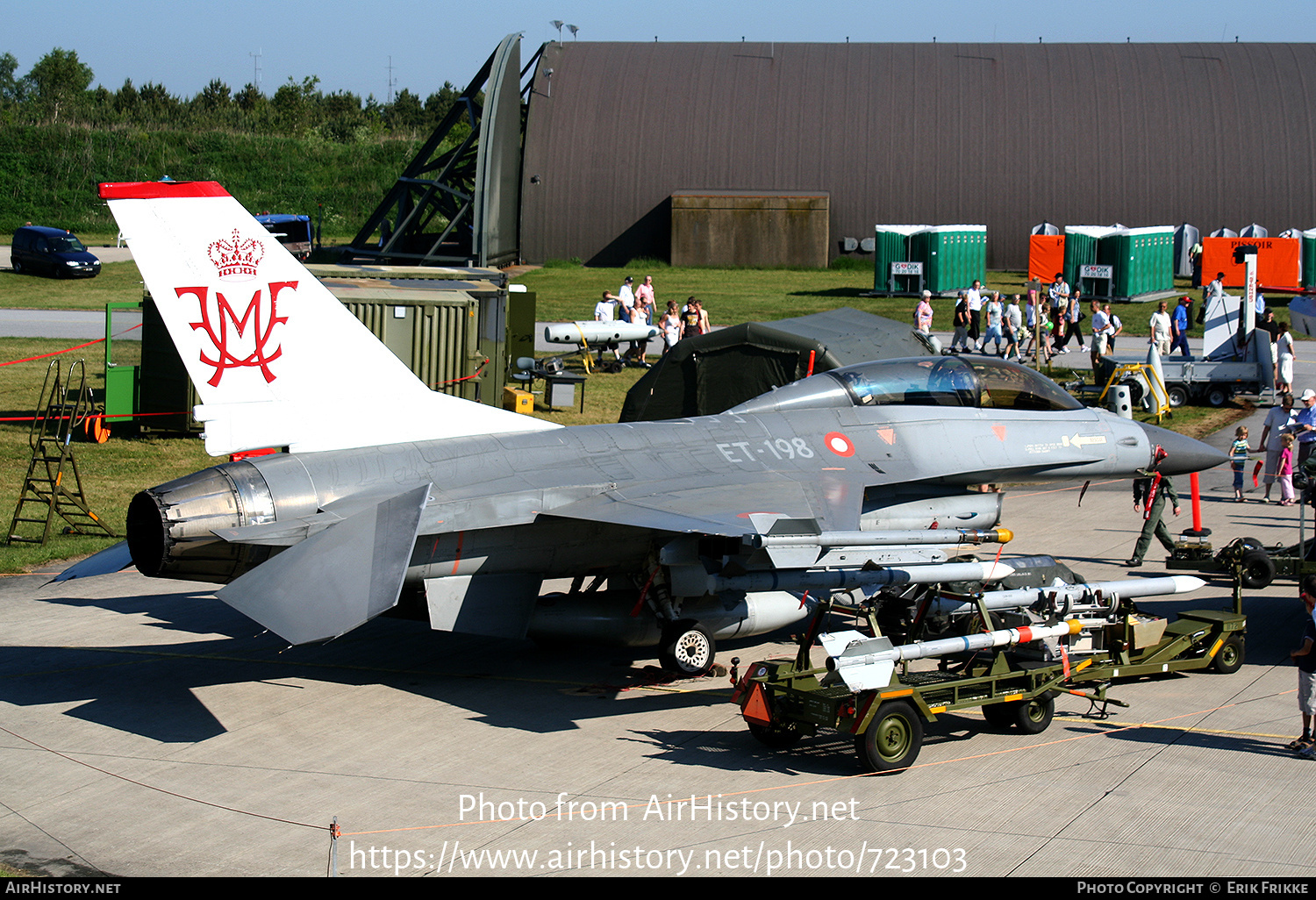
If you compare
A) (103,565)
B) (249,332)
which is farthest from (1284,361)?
(103,565)

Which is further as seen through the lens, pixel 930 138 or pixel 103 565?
pixel 930 138

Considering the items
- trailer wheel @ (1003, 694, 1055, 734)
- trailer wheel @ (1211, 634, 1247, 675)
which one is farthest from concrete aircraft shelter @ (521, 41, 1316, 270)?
trailer wheel @ (1003, 694, 1055, 734)

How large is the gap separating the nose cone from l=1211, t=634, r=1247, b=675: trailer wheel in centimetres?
290

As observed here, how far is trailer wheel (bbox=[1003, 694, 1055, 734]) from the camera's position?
9752mm

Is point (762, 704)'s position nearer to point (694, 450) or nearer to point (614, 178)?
point (694, 450)

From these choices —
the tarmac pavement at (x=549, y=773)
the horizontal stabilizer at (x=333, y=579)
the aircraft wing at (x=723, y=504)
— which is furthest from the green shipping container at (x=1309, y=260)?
the horizontal stabilizer at (x=333, y=579)

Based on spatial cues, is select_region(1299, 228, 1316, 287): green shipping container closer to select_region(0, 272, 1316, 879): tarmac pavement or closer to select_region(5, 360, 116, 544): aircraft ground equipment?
select_region(0, 272, 1316, 879): tarmac pavement

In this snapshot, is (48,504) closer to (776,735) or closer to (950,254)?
(776,735)

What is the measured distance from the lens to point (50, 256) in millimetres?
44219

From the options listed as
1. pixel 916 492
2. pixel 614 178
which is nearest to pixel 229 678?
pixel 916 492

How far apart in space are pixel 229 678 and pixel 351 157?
55.4m

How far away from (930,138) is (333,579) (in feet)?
138

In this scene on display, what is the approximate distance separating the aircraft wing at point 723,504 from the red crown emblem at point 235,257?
3.54 metres

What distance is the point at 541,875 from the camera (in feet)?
24.4
